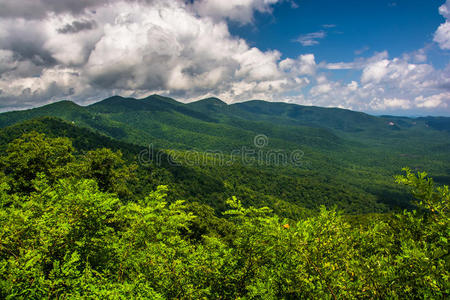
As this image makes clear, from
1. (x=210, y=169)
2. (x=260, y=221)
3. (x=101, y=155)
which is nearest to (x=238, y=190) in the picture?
(x=210, y=169)

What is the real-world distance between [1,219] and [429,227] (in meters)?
18.1

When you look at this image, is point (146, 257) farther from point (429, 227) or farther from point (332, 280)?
point (429, 227)

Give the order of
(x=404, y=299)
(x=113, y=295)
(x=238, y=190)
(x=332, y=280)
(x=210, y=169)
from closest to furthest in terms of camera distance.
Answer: (x=404, y=299)
(x=113, y=295)
(x=332, y=280)
(x=238, y=190)
(x=210, y=169)

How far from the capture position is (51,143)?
101 ft

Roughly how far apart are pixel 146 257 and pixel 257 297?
5649 mm

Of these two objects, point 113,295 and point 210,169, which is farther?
point 210,169

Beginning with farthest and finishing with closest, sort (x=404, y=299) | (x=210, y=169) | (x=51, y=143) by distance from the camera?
1. (x=210, y=169)
2. (x=51, y=143)
3. (x=404, y=299)

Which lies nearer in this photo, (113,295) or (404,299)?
(404,299)

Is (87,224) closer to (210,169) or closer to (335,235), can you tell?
(335,235)

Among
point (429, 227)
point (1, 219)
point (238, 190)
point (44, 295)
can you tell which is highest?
point (429, 227)

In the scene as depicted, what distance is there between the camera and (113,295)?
23.2ft

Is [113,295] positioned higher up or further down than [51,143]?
further down

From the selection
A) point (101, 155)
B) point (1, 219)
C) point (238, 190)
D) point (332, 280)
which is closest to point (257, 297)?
point (332, 280)

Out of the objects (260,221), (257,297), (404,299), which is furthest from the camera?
(260,221)
